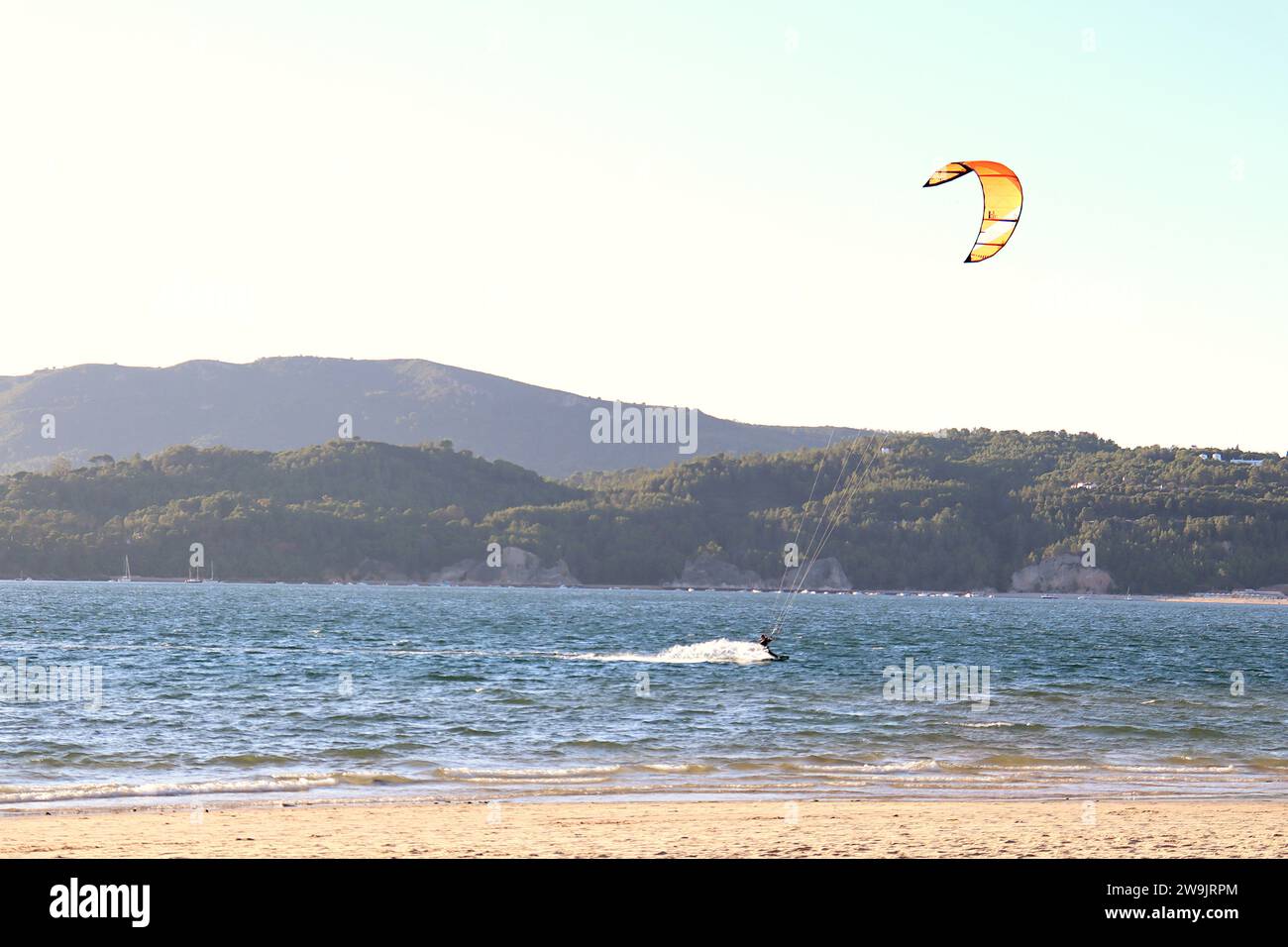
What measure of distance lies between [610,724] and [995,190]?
12955 millimetres

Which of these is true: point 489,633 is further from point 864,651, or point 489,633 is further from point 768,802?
point 768,802

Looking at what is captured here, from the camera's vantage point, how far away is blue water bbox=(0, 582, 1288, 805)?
20.6 metres

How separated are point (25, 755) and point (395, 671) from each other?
847 inches

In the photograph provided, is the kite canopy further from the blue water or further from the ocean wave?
the ocean wave

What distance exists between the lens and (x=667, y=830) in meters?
15.3

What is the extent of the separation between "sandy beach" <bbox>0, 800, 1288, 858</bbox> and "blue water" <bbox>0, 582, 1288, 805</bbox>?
1859 mm

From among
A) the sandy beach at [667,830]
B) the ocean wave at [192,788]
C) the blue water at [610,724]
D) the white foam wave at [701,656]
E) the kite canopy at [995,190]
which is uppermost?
the kite canopy at [995,190]

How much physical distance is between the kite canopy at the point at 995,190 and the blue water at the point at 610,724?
931cm

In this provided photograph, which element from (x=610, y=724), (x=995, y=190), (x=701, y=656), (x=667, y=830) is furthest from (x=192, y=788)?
(x=701, y=656)

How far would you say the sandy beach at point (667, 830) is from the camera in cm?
1354

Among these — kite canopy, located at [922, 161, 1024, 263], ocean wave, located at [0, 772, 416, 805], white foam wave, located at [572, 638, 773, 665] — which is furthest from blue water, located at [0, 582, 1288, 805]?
kite canopy, located at [922, 161, 1024, 263]

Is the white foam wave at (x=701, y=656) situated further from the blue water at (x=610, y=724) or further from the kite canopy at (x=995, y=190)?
the kite canopy at (x=995, y=190)

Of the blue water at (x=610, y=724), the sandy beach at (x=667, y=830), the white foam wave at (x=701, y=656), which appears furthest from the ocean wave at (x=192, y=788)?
the white foam wave at (x=701, y=656)
